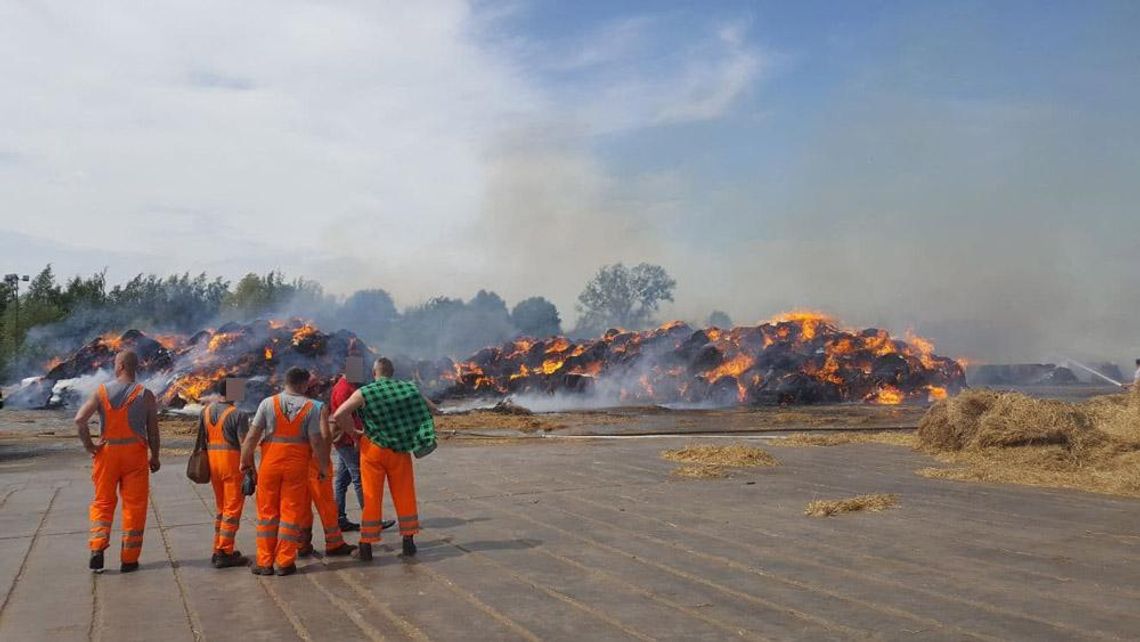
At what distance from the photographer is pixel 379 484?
25.3ft

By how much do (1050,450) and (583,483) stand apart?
782 cm

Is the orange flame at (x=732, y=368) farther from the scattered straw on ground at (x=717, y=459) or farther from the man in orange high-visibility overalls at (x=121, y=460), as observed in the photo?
the man in orange high-visibility overalls at (x=121, y=460)

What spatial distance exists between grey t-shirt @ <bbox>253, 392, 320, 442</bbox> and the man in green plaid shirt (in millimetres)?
338

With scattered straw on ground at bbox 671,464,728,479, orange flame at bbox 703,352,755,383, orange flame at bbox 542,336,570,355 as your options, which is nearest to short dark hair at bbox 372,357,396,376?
scattered straw on ground at bbox 671,464,728,479

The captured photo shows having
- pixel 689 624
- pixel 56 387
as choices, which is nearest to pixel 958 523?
pixel 689 624

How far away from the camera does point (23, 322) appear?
66.8 meters

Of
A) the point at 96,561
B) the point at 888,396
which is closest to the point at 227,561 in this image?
the point at 96,561

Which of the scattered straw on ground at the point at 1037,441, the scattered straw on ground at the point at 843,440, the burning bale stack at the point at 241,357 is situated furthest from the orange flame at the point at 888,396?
the scattered straw on ground at the point at 1037,441

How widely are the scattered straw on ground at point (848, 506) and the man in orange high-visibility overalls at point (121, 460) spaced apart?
706cm

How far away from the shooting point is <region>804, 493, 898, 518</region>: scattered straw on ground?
32.2 ft

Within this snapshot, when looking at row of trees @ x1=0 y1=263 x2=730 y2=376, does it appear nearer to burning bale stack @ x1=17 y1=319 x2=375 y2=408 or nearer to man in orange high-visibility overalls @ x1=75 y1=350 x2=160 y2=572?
burning bale stack @ x1=17 y1=319 x2=375 y2=408

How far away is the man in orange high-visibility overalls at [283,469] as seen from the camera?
710 cm

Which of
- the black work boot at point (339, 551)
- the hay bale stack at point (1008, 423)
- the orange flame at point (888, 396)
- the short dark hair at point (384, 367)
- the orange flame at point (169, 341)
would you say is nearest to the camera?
the black work boot at point (339, 551)

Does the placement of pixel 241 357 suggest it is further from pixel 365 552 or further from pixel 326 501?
pixel 365 552
